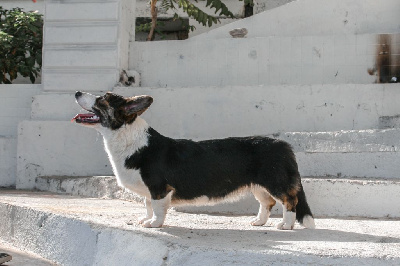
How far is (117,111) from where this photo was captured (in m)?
3.66

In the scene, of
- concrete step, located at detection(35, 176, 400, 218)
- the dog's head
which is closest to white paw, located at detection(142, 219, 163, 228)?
the dog's head

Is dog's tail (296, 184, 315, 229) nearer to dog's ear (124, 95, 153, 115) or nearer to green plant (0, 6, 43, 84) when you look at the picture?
dog's ear (124, 95, 153, 115)

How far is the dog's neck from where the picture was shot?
3.68m

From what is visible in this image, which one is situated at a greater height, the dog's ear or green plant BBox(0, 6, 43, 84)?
green plant BBox(0, 6, 43, 84)

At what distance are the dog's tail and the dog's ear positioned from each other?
1236 millimetres

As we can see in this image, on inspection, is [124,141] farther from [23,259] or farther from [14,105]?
[14,105]

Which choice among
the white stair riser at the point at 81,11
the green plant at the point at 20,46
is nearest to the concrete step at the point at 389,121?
the white stair riser at the point at 81,11

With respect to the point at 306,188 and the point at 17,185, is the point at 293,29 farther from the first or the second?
the point at 17,185

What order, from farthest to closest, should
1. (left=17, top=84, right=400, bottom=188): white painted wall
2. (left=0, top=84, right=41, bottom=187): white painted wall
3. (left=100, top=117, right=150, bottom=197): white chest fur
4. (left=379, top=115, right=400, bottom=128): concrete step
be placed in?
(left=0, top=84, right=41, bottom=187): white painted wall
(left=379, top=115, right=400, bottom=128): concrete step
(left=17, top=84, right=400, bottom=188): white painted wall
(left=100, top=117, right=150, bottom=197): white chest fur

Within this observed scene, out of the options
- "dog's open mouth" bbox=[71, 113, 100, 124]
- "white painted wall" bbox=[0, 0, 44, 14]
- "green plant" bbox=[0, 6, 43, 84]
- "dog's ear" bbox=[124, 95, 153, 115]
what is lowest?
"dog's open mouth" bbox=[71, 113, 100, 124]

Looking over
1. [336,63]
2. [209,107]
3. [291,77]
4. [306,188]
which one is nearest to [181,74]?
[209,107]

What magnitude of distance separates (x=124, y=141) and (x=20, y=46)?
574 centimetres

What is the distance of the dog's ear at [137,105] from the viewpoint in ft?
11.8

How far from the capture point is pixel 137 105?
3.61 meters
